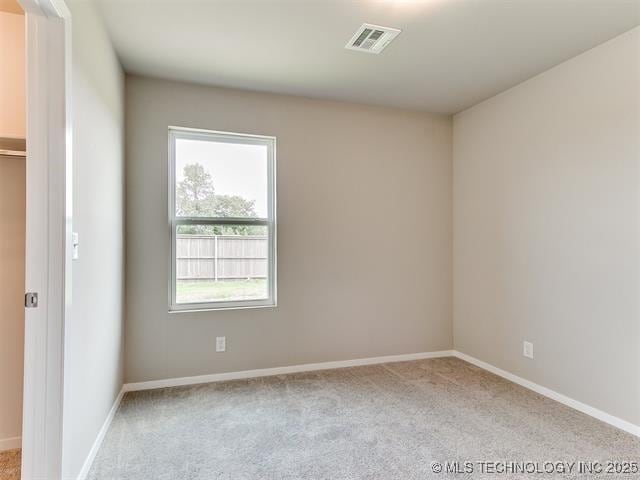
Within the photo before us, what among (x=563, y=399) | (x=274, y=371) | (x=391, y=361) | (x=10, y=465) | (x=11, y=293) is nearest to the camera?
(x=10, y=465)

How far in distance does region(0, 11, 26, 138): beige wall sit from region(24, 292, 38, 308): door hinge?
107 centimetres

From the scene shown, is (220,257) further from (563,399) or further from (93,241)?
(563,399)

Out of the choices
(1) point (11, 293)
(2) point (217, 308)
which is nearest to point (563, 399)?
(2) point (217, 308)

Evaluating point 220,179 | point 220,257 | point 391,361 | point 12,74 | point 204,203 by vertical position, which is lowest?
point 391,361

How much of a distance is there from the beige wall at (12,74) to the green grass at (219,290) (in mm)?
1576

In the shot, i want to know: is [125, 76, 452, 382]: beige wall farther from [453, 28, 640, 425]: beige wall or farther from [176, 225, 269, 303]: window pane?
[453, 28, 640, 425]: beige wall

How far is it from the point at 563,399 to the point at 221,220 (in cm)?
309

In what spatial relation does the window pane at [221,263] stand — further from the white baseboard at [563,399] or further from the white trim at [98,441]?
the white baseboard at [563,399]

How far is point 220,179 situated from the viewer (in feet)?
10.5

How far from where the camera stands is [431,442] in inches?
84.7

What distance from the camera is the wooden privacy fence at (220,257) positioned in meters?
3.11

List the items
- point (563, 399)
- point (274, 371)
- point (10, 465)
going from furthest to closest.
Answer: point (274, 371), point (563, 399), point (10, 465)

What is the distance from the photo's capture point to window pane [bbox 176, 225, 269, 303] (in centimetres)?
311

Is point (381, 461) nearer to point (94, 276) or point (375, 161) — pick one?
point (94, 276)
